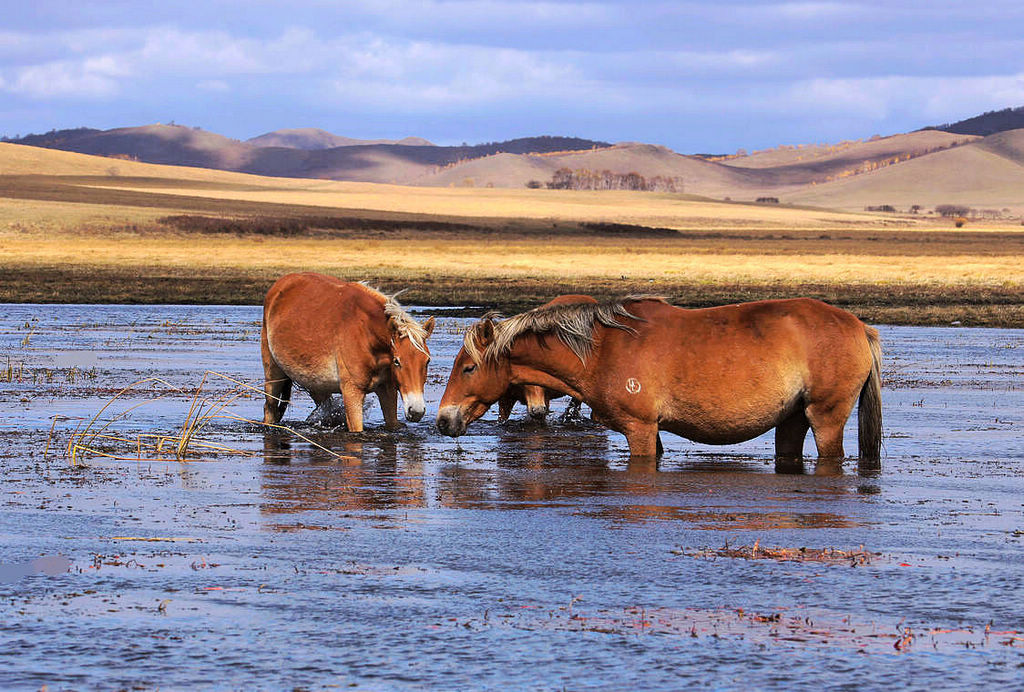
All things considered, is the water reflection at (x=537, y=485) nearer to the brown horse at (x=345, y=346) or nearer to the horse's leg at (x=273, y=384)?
the brown horse at (x=345, y=346)

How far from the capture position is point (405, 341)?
11867 mm

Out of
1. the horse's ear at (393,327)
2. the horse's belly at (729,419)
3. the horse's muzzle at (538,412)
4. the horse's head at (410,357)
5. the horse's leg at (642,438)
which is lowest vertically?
the horse's muzzle at (538,412)

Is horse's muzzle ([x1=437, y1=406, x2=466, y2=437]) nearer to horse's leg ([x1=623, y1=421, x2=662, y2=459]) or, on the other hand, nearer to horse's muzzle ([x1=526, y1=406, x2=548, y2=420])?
horse's leg ([x1=623, y1=421, x2=662, y2=459])

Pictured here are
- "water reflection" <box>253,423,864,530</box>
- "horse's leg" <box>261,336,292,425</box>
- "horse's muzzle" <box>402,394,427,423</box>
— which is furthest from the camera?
"horse's leg" <box>261,336,292,425</box>

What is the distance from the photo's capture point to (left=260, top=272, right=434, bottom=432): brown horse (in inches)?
468

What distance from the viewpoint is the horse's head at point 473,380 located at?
10727 mm

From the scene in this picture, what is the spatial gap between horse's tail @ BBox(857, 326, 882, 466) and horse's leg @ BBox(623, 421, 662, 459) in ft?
5.71

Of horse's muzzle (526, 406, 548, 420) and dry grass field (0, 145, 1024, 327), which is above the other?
dry grass field (0, 145, 1024, 327)

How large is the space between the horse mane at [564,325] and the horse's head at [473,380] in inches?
0.5

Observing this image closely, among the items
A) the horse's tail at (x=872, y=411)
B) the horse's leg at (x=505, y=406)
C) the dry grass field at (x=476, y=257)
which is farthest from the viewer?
the dry grass field at (x=476, y=257)

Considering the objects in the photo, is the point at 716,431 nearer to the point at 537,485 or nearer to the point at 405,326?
the point at 537,485

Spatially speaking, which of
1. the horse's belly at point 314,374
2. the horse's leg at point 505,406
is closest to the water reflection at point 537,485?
the horse's belly at point 314,374

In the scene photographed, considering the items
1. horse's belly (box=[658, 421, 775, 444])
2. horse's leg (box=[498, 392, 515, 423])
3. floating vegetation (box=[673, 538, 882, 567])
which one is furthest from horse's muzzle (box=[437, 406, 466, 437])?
floating vegetation (box=[673, 538, 882, 567])

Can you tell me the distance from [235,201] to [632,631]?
114877 mm
